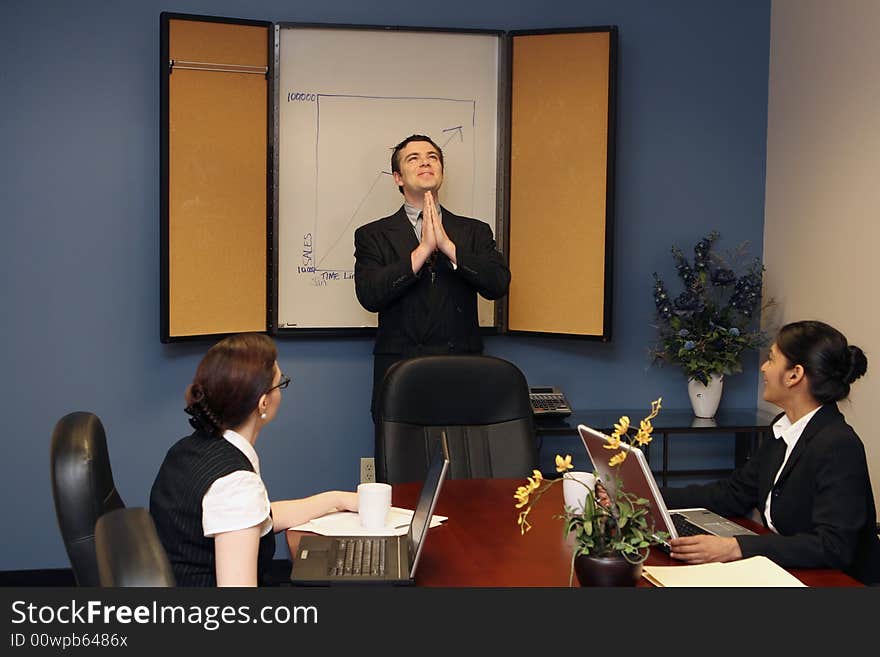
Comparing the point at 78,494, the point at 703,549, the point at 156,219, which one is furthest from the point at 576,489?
the point at 156,219

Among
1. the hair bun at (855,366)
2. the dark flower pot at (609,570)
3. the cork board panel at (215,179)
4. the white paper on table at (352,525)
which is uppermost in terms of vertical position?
the cork board panel at (215,179)

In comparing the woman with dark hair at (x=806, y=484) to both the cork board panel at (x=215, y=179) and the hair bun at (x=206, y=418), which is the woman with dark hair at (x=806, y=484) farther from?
the cork board panel at (x=215, y=179)

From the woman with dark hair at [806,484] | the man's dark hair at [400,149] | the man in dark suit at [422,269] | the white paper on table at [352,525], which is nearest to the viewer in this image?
the woman with dark hair at [806,484]

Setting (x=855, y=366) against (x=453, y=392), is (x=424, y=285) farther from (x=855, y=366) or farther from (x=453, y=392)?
(x=855, y=366)

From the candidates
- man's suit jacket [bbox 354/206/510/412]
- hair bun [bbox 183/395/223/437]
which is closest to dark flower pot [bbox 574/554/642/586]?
hair bun [bbox 183/395/223/437]

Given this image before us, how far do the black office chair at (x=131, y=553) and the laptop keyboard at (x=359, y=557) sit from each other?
2.74 ft

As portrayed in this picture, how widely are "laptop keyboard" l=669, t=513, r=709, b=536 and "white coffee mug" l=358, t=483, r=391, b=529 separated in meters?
0.65

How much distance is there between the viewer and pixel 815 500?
2281 millimetres

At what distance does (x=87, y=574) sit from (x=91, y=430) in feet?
0.92

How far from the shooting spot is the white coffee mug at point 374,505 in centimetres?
226

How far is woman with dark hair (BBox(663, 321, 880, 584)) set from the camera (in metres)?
2.09

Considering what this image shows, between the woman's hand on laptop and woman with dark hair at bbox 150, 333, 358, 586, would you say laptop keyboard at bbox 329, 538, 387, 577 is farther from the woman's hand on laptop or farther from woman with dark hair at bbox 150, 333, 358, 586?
the woman's hand on laptop

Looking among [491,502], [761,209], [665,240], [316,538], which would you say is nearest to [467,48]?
[665,240]

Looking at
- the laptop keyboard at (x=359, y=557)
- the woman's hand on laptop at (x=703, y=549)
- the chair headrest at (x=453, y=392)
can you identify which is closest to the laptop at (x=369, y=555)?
the laptop keyboard at (x=359, y=557)
